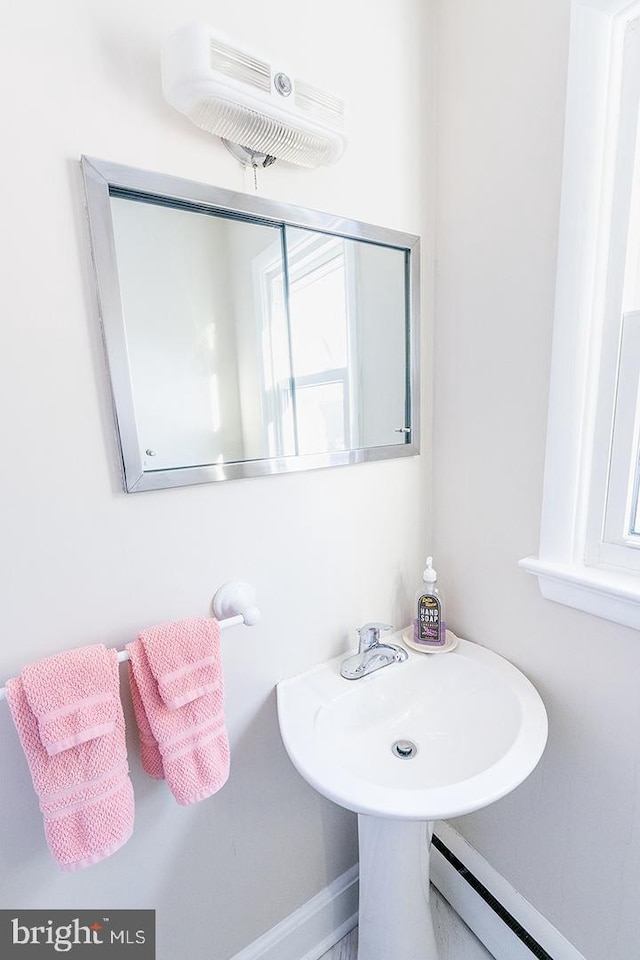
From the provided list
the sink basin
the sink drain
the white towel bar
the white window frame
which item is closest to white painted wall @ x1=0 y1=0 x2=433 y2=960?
the white towel bar

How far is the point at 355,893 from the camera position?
116cm

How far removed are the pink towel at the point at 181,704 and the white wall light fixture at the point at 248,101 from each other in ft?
2.73

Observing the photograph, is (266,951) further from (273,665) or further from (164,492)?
(164,492)

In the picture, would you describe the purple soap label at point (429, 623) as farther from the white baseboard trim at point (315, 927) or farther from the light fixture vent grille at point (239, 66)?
the light fixture vent grille at point (239, 66)

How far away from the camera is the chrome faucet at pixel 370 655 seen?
3.15 ft

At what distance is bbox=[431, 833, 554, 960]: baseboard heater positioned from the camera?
3.24ft

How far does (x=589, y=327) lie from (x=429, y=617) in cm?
73

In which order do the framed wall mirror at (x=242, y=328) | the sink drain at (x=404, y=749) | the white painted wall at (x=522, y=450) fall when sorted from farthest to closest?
the sink drain at (x=404, y=749)
the white painted wall at (x=522, y=450)
the framed wall mirror at (x=242, y=328)

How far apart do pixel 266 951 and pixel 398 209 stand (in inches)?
71.8

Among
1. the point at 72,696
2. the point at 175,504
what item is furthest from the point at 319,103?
the point at 72,696

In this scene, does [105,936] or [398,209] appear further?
[398,209]

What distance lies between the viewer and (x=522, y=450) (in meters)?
0.92

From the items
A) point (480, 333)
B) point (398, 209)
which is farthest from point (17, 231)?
point (480, 333)

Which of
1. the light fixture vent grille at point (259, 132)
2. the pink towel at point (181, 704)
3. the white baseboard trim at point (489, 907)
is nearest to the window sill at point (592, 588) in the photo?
the pink towel at point (181, 704)
